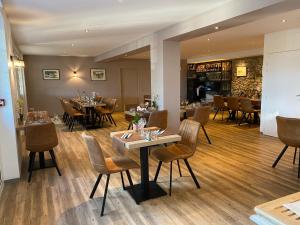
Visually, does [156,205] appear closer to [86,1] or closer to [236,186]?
[236,186]

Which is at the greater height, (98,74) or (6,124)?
(98,74)

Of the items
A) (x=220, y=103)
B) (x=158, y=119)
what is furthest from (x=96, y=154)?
(x=220, y=103)

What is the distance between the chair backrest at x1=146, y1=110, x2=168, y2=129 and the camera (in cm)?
426

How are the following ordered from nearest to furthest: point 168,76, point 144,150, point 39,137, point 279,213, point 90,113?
point 279,213
point 144,150
point 39,137
point 168,76
point 90,113

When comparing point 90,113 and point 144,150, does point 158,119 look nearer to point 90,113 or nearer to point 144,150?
point 144,150

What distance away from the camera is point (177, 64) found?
16.5 feet

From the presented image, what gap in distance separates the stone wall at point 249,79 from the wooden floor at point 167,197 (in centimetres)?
481

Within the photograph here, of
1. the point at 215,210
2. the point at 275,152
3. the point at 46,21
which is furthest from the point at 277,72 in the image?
the point at 46,21

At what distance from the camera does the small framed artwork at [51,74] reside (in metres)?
9.88

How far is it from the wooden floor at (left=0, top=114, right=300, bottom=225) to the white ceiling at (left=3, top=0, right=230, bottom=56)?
2492 millimetres

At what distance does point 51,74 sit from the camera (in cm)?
998

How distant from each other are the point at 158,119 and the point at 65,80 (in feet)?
23.8

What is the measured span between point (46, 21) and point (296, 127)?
4387mm

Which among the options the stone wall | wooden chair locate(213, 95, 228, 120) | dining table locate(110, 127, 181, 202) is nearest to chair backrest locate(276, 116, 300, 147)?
dining table locate(110, 127, 181, 202)
